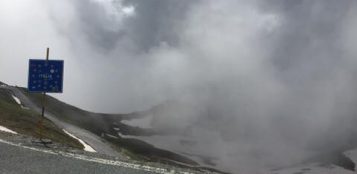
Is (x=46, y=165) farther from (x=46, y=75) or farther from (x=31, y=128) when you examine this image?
(x=31, y=128)

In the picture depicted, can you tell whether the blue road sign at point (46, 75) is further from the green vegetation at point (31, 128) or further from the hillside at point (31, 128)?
the green vegetation at point (31, 128)

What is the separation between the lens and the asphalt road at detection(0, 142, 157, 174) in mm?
19719

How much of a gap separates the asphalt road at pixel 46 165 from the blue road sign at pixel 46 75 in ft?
25.0

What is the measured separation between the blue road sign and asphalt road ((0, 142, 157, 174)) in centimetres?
761

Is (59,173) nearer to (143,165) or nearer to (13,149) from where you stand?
(143,165)

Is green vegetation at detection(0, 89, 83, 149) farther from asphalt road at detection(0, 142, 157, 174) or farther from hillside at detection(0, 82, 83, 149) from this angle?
asphalt road at detection(0, 142, 157, 174)

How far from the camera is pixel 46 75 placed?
103 ft

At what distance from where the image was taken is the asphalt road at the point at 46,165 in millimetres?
19719

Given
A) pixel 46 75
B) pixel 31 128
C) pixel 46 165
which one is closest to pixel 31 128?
pixel 31 128

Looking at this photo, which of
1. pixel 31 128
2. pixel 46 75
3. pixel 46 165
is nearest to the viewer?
pixel 46 165

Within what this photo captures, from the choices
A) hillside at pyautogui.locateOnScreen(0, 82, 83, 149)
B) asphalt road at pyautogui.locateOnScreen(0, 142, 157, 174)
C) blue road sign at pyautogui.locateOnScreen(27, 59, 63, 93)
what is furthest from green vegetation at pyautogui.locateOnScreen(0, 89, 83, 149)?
asphalt road at pyautogui.locateOnScreen(0, 142, 157, 174)

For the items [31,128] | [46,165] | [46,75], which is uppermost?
[31,128]

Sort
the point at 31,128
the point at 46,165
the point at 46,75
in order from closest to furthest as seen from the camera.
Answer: the point at 46,165
the point at 46,75
the point at 31,128

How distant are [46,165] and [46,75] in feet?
38.0
